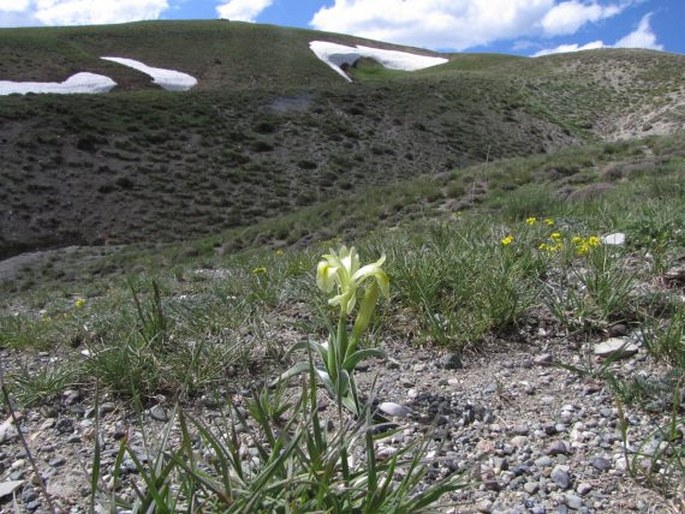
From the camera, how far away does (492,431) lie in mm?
2357

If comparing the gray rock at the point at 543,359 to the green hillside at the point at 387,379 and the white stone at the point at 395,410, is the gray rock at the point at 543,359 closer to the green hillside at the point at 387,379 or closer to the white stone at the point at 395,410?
the green hillside at the point at 387,379

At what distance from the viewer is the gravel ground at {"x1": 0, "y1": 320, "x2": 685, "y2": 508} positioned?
6.30ft

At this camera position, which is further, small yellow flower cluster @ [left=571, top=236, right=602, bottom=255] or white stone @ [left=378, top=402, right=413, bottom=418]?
small yellow flower cluster @ [left=571, top=236, right=602, bottom=255]

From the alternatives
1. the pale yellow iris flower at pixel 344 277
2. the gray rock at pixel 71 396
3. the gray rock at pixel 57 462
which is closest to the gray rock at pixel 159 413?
the gray rock at pixel 57 462

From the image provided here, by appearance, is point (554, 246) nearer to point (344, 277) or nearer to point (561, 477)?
point (561, 477)

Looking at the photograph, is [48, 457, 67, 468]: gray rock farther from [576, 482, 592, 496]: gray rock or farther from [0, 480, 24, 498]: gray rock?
[576, 482, 592, 496]: gray rock

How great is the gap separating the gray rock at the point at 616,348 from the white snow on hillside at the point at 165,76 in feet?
147

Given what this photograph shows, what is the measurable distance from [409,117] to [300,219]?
66.5 ft

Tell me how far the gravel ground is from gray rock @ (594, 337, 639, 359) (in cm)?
3

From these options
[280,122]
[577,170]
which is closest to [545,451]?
[577,170]

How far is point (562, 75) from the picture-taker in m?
49.6

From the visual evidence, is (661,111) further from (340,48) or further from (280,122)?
(340,48)

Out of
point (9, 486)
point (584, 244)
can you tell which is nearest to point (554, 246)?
point (584, 244)

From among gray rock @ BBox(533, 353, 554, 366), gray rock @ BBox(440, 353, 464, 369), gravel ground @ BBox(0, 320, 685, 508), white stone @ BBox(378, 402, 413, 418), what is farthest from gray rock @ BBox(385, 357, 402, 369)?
gray rock @ BBox(533, 353, 554, 366)
